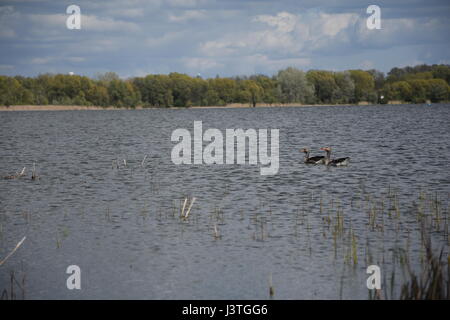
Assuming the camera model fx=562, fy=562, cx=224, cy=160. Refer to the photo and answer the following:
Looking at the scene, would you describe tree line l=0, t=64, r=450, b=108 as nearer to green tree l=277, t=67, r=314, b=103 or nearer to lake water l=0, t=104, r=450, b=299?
green tree l=277, t=67, r=314, b=103

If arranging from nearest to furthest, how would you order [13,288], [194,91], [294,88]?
1. [13,288]
2. [294,88]
3. [194,91]

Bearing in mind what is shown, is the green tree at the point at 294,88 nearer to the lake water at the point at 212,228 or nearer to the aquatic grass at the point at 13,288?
the lake water at the point at 212,228

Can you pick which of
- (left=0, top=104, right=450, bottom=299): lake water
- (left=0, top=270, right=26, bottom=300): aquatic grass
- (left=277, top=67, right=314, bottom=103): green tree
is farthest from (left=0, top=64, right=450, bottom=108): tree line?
(left=0, top=270, right=26, bottom=300): aquatic grass

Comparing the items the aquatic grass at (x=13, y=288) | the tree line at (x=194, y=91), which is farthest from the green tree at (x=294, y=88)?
the aquatic grass at (x=13, y=288)

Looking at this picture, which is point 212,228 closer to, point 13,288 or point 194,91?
point 13,288

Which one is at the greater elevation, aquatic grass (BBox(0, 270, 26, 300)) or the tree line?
the tree line

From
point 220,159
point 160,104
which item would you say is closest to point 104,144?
point 220,159

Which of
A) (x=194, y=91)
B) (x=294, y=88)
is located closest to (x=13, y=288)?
(x=294, y=88)

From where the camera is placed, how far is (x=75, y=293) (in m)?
13.1

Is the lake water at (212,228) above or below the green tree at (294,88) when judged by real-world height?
below

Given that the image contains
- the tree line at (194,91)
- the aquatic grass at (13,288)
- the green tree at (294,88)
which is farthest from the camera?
the green tree at (294,88)

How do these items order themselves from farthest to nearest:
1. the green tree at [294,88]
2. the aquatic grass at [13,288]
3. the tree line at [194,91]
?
the green tree at [294,88]
the tree line at [194,91]
the aquatic grass at [13,288]

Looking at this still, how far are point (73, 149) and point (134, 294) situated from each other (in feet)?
125

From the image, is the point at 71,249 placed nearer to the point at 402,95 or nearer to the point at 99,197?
the point at 99,197
